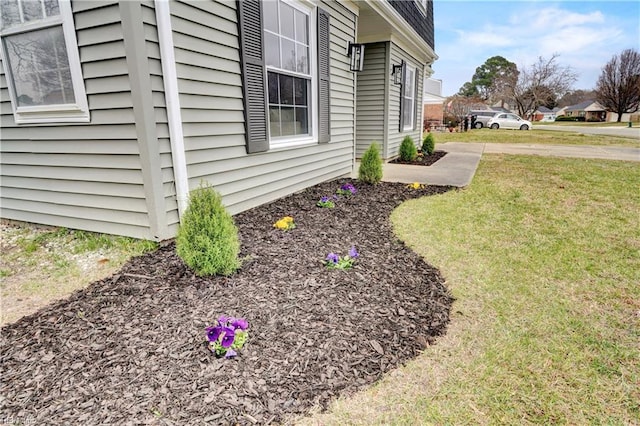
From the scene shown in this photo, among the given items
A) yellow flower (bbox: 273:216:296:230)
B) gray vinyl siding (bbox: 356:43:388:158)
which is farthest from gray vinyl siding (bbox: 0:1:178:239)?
gray vinyl siding (bbox: 356:43:388:158)

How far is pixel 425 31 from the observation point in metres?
9.98

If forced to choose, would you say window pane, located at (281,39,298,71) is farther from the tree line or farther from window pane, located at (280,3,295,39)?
the tree line

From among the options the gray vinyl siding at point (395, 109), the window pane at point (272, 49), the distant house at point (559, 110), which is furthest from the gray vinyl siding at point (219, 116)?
the distant house at point (559, 110)

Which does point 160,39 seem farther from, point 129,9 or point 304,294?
point 304,294

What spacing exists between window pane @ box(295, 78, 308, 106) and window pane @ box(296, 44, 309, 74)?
0.44 ft

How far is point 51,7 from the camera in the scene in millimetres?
2947

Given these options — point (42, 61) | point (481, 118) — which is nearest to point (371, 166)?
point (42, 61)

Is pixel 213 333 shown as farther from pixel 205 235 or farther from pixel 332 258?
pixel 332 258

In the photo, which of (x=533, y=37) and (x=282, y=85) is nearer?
(x=282, y=85)

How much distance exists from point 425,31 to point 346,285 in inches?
385

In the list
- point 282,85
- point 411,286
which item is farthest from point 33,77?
point 411,286

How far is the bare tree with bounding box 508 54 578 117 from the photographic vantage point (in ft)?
137

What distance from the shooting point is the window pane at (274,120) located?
4466 mm

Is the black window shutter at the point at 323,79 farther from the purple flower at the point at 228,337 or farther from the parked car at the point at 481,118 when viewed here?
the parked car at the point at 481,118
